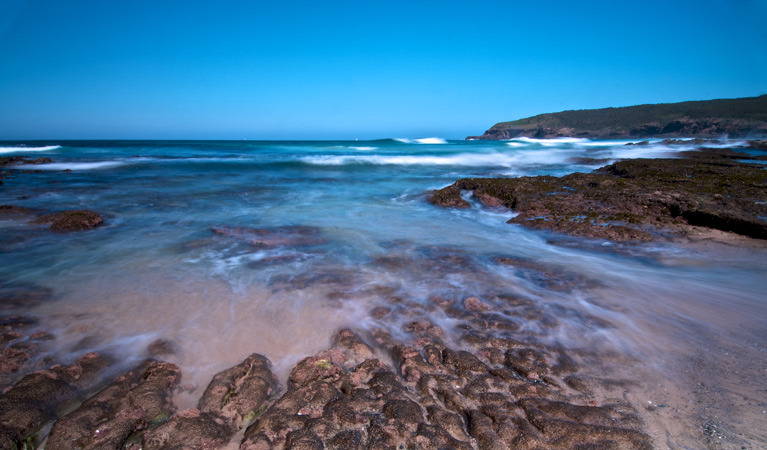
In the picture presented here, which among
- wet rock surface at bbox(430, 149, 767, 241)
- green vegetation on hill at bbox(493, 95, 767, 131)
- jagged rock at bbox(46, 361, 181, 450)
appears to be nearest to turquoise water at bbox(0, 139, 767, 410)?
jagged rock at bbox(46, 361, 181, 450)

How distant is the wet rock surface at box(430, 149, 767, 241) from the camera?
23.3ft

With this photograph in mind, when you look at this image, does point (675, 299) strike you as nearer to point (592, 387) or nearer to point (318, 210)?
point (592, 387)

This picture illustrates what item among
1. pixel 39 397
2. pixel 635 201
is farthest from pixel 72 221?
pixel 635 201

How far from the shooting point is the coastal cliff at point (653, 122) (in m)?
60.6

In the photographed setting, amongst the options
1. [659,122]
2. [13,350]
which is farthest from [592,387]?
[659,122]

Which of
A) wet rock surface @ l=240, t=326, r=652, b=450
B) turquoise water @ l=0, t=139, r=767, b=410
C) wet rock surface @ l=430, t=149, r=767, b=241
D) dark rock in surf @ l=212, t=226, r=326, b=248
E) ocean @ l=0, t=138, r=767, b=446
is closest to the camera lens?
Result: wet rock surface @ l=240, t=326, r=652, b=450

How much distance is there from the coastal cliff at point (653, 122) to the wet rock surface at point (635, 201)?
64339mm

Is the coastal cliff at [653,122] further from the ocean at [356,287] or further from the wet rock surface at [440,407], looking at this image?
the wet rock surface at [440,407]

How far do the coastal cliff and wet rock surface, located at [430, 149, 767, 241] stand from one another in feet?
211

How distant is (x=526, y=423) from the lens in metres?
2.47

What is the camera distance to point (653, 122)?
3027 inches

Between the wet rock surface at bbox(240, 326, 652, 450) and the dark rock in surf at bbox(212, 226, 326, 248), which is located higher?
the dark rock in surf at bbox(212, 226, 326, 248)

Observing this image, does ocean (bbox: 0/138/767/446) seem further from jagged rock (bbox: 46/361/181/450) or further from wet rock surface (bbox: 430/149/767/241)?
wet rock surface (bbox: 430/149/767/241)

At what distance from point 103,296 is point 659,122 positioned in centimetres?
9533
